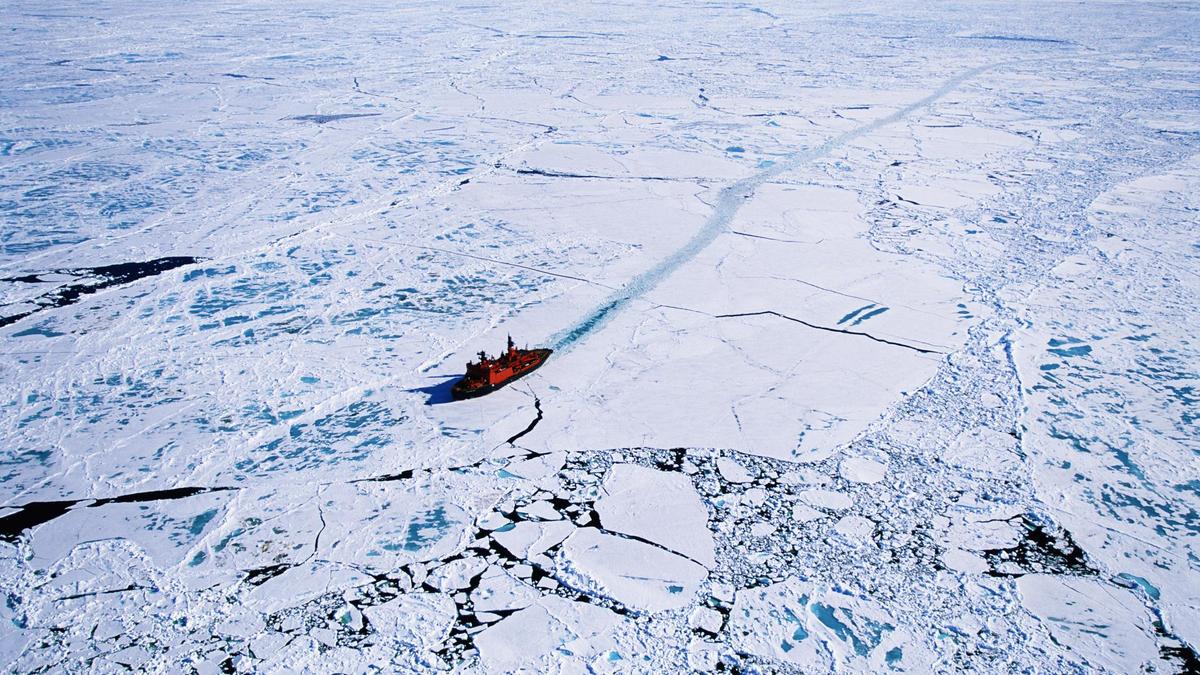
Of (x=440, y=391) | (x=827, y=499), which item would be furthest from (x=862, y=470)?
(x=440, y=391)

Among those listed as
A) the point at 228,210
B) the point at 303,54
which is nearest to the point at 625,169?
the point at 228,210

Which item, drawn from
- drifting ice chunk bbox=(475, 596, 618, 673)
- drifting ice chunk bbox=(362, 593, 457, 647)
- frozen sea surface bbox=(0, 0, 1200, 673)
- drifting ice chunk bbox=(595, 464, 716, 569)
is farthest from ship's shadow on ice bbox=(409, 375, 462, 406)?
drifting ice chunk bbox=(475, 596, 618, 673)

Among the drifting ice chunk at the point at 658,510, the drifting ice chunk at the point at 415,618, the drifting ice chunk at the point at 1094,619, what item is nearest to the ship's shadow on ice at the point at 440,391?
the drifting ice chunk at the point at 658,510

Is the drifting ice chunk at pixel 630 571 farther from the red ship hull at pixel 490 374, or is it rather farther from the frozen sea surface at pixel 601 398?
the red ship hull at pixel 490 374

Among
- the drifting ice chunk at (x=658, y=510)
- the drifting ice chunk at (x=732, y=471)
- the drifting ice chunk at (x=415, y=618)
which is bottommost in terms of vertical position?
the drifting ice chunk at (x=415, y=618)

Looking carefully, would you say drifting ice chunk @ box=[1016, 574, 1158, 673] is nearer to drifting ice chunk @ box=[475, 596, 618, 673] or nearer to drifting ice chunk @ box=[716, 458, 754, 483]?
drifting ice chunk @ box=[716, 458, 754, 483]

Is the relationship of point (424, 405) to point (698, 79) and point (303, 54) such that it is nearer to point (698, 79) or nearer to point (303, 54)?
point (698, 79)
